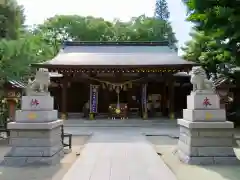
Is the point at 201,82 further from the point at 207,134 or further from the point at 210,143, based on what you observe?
the point at 210,143

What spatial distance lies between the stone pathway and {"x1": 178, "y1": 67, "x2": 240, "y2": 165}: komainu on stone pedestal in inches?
34.7

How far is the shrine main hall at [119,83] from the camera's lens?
18312 mm

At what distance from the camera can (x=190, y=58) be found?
21062 millimetres

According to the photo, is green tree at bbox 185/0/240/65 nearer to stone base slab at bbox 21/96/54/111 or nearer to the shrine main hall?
stone base slab at bbox 21/96/54/111

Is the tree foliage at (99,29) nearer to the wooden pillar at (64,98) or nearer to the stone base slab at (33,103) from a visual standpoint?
the wooden pillar at (64,98)

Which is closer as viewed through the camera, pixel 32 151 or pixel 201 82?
pixel 32 151

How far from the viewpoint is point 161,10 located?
130 ft

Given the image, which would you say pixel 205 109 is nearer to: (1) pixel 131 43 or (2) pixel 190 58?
(2) pixel 190 58

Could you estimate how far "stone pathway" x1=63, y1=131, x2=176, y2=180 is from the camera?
6.18 metres

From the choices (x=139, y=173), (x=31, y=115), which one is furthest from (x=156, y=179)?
→ (x=31, y=115)

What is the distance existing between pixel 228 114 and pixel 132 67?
20.4 ft

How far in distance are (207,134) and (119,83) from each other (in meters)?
A: 12.2

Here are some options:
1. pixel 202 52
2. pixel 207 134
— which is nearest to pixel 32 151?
pixel 207 134

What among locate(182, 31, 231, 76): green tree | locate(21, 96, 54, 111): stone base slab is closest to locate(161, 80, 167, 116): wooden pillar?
locate(182, 31, 231, 76): green tree
